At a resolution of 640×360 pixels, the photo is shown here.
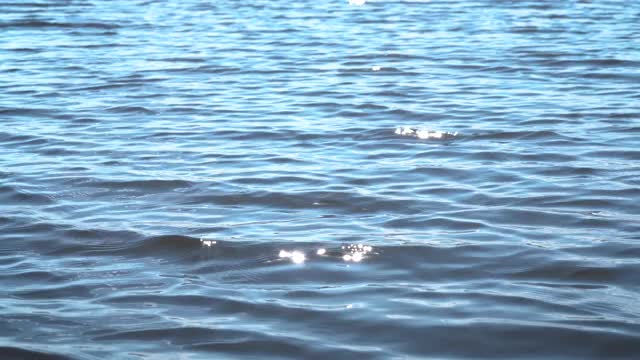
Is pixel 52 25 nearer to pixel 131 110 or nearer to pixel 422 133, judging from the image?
pixel 131 110

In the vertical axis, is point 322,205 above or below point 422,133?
above

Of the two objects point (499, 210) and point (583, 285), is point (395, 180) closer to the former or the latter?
point (499, 210)

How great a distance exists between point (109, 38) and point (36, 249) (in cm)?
1069

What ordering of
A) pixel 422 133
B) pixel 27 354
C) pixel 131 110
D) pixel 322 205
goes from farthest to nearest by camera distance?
1. pixel 131 110
2. pixel 422 133
3. pixel 322 205
4. pixel 27 354

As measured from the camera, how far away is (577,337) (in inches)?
186

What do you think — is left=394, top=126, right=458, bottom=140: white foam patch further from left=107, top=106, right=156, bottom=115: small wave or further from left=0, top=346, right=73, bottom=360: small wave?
left=0, top=346, right=73, bottom=360: small wave

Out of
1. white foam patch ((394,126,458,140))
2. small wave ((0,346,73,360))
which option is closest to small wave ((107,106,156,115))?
white foam patch ((394,126,458,140))

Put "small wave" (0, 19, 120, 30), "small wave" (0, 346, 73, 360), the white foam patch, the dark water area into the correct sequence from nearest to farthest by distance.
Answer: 1. "small wave" (0, 346, 73, 360)
2. the dark water area
3. the white foam patch
4. "small wave" (0, 19, 120, 30)

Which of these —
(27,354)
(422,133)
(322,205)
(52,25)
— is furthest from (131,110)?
(52,25)

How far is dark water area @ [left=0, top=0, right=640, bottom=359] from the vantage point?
486 centimetres

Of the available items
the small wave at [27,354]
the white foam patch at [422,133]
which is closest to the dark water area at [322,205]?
the small wave at [27,354]

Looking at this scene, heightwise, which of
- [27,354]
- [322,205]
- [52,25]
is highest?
[27,354]

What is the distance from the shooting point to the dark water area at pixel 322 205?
191 inches

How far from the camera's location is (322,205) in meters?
6.95
